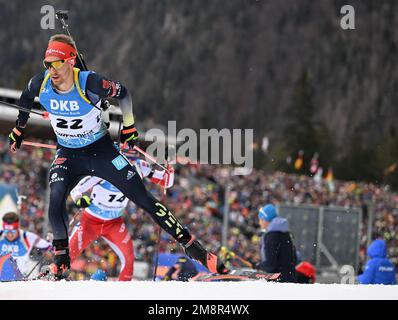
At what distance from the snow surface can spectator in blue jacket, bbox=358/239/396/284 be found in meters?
2.74

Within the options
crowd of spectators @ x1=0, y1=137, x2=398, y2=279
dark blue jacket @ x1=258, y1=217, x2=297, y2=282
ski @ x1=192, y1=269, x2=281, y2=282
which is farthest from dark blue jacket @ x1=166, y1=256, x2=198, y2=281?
crowd of spectators @ x1=0, y1=137, x2=398, y2=279

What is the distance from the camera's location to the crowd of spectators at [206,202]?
17219mm

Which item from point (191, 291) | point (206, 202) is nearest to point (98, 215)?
point (191, 291)

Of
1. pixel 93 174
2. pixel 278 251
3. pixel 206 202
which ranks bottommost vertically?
pixel 206 202

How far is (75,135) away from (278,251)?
2.27m

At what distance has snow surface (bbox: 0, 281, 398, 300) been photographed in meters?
3.59

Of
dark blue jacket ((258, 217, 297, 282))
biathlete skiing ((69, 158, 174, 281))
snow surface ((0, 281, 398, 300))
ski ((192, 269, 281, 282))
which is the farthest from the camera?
biathlete skiing ((69, 158, 174, 281))

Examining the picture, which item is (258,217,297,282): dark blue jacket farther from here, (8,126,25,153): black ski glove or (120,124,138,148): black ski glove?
(8,126,25,153): black ski glove

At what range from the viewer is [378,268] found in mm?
7027

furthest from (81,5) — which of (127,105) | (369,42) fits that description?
(127,105)

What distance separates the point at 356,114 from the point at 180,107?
30.7 metres

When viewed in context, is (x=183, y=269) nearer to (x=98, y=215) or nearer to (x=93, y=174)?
(x=98, y=215)

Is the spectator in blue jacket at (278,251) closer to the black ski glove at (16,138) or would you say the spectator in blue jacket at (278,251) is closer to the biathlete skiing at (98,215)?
the biathlete skiing at (98,215)
